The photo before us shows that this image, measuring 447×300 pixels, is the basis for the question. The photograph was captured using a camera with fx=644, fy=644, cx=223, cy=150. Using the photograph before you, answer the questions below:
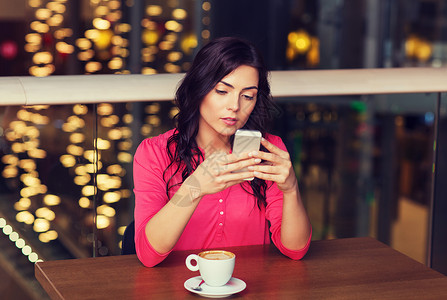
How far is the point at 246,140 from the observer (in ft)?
4.41

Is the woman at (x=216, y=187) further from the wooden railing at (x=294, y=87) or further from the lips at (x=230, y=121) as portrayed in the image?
the wooden railing at (x=294, y=87)

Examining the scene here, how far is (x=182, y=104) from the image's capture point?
1755 mm

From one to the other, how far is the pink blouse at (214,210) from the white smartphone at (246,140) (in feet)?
1.06

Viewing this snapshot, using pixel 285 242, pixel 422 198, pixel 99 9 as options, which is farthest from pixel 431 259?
pixel 422 198

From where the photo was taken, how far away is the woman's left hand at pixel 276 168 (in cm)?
139

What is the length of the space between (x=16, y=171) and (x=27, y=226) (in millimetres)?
166

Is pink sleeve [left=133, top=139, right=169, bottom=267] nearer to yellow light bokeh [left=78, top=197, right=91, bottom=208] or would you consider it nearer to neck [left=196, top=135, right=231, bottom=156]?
neck [left=196, top=135, right=231, bottom=156]

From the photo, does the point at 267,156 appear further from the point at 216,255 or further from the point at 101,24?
the point at 101,24

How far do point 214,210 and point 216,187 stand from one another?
31cm

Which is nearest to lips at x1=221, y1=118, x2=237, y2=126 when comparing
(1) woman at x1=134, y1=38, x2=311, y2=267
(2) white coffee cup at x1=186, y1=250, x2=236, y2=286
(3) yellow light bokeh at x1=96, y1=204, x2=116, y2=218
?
(1) woman at x1=134, y1=38, x2=311, y2=267

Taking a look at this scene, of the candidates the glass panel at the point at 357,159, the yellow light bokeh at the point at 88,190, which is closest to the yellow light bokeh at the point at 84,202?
the yellow light bokeh at the point at 88,190

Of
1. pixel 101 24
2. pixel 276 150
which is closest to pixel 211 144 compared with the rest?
pixel 276 150

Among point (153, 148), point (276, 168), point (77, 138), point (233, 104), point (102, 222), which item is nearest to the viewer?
point (276, 168)

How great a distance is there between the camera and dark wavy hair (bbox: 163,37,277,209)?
163 cm
